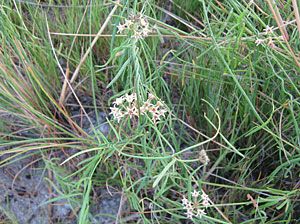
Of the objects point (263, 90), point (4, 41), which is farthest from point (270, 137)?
point (4, 41)

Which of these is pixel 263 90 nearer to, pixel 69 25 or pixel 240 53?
pixel 240 53

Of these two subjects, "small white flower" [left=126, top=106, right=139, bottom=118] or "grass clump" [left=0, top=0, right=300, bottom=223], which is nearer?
"small white flower" [left=126, top=106, right=139, bottom=118]

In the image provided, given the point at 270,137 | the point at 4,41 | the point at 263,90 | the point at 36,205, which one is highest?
the point at 4,41

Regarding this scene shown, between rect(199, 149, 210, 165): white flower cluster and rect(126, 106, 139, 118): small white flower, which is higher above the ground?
rect(126, 106, 139, 118): small white flower

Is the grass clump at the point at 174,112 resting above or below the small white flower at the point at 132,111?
below

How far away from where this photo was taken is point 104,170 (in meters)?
0.99

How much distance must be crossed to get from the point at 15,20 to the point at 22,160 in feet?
1.24

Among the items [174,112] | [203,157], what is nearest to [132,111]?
[203,157]

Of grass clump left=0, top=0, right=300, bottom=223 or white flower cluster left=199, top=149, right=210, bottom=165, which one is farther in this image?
grass clump left=0, top=0, right=300, bottom=223

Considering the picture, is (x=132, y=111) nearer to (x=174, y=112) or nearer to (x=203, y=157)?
(x=203, y=157)

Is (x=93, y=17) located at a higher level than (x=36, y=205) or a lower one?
higher

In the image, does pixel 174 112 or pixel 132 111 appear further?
pixel 174 112

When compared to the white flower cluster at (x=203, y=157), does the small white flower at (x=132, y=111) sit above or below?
above

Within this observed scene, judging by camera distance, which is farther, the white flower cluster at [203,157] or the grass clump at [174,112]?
the grass clump at [174,112]
